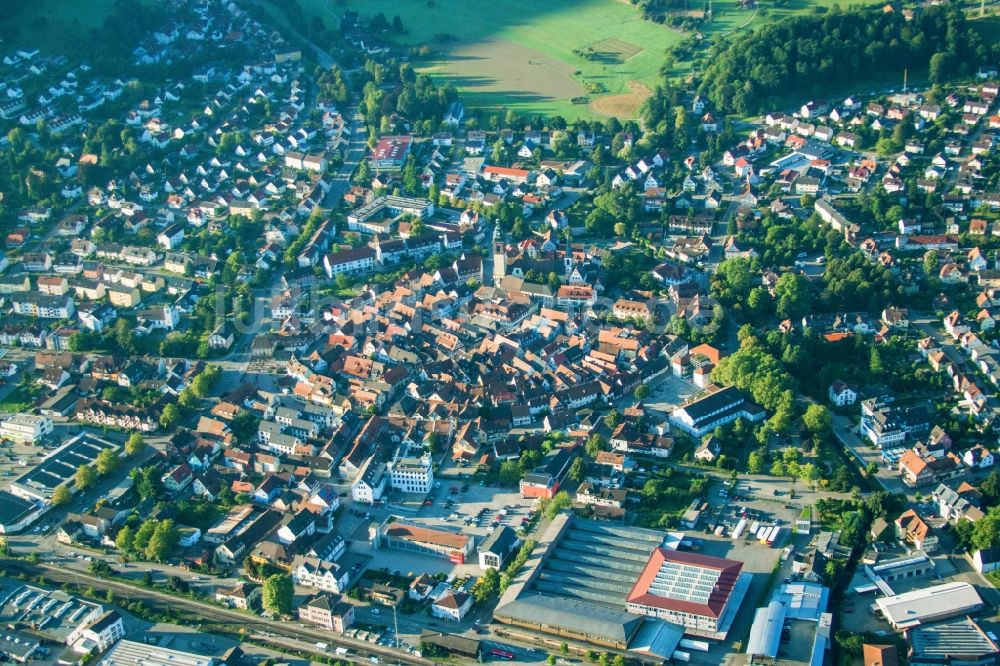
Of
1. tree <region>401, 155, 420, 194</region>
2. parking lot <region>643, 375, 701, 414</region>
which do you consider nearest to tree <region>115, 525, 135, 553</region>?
parking lot <region>643, 375, 701, 414</region>

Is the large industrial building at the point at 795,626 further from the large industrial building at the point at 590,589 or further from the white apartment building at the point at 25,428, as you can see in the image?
the white apartment building at the point at 25,428

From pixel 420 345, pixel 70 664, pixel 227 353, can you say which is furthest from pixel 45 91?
pixel 70 664

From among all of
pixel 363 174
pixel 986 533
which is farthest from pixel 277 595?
pixel 363 174

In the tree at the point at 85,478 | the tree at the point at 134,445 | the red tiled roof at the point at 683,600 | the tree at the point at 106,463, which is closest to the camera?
the red tiled roof at the point at 683,600

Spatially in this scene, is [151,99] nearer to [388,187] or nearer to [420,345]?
[388,187]

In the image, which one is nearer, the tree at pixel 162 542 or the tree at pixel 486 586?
the tree at pixel 486 586

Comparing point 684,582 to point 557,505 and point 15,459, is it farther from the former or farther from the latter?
point 15,459

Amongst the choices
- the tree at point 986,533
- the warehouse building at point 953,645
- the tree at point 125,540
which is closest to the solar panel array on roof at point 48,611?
the tree at point 125,540
